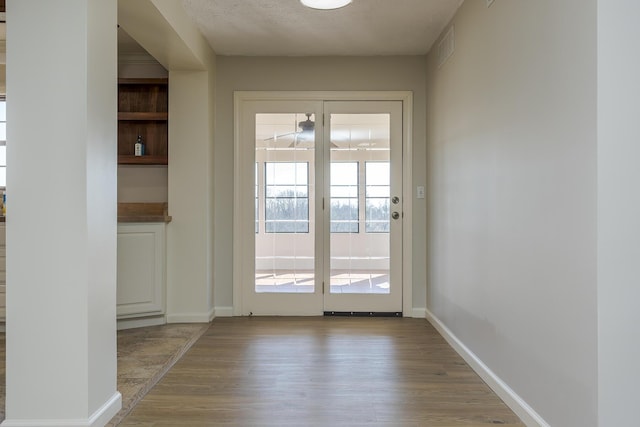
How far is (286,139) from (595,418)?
3.38 metres

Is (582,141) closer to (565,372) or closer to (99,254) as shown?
(565,372)

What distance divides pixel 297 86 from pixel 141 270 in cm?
209

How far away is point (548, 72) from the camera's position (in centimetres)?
199

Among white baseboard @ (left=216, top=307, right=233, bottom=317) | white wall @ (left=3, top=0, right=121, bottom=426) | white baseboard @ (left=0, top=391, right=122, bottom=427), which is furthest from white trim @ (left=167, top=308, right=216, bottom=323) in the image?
white wall @ (left=3, top=0, right=121, bottom=426)

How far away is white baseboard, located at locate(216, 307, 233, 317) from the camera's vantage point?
4461 mm

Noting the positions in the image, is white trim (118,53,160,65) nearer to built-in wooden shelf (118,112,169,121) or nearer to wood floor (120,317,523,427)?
built-in wooden shelf (118,112,169,121)

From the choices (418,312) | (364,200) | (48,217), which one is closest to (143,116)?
(364,200)

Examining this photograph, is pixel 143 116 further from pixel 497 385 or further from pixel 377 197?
pixel 497 385

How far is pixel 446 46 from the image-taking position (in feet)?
12.2

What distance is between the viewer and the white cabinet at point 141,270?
12.7ft

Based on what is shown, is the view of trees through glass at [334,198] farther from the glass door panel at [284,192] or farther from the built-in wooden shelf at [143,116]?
the built-in wooden shelf at [143,116]

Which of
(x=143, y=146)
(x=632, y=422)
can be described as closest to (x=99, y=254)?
(x=632, y=422)

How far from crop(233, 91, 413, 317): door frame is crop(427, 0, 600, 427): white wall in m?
0.95

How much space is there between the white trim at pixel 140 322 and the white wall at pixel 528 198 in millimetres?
2368
